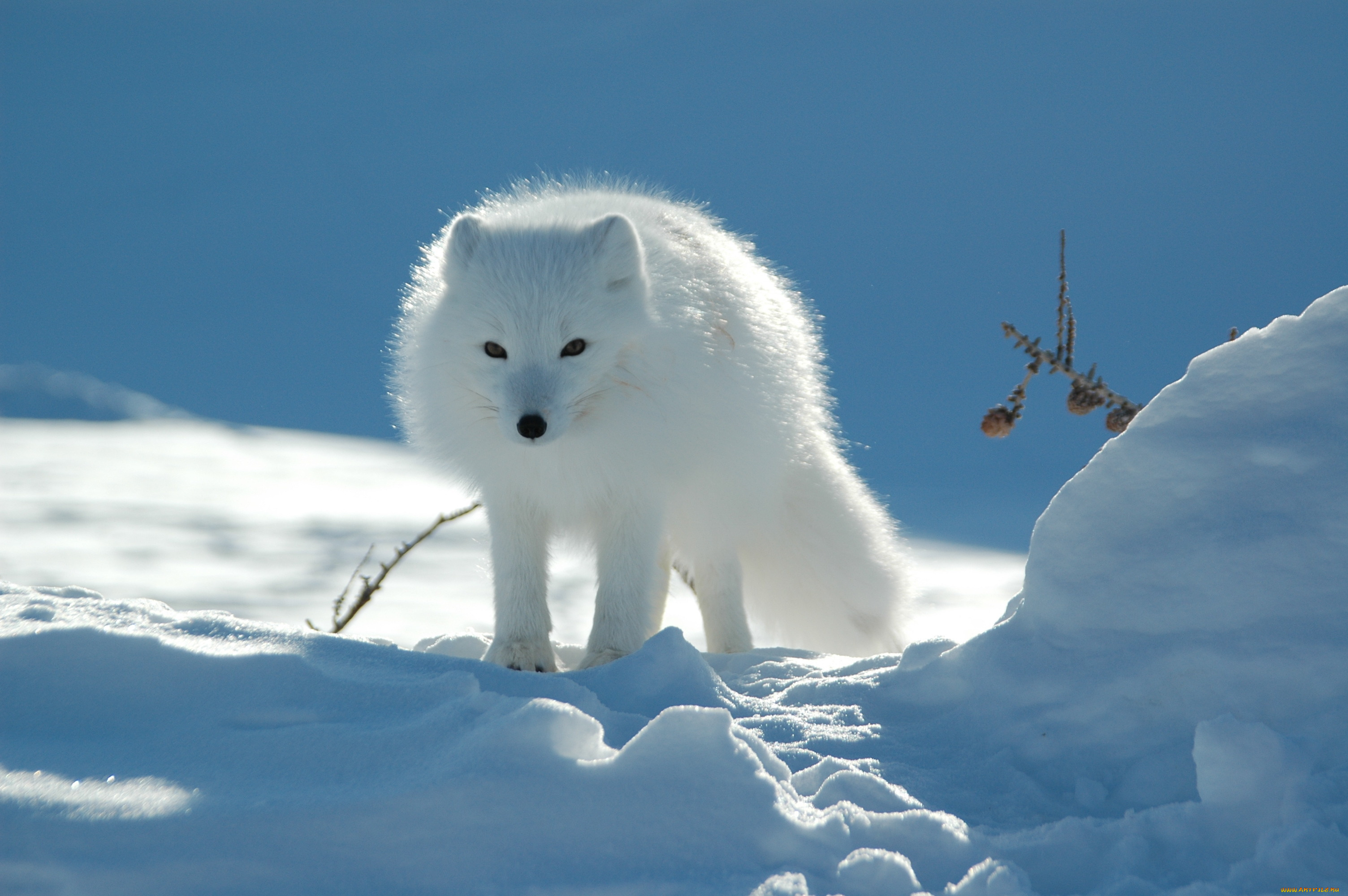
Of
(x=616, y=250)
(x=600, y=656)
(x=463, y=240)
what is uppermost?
(x=463, y=240)

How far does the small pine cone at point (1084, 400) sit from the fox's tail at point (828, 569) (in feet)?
4.23

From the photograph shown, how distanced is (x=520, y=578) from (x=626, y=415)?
0.69 meters

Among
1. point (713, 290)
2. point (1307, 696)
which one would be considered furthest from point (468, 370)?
point (1307, 696)

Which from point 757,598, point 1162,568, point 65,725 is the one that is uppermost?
point 757,598

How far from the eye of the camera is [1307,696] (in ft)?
5.90

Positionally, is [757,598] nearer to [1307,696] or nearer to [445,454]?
[445,454]

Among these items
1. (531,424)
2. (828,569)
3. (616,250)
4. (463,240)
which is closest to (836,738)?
(531,424)

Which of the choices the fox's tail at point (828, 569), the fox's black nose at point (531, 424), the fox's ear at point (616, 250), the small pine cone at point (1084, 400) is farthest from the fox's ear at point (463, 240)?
the small pine cone at point (1084, 400)

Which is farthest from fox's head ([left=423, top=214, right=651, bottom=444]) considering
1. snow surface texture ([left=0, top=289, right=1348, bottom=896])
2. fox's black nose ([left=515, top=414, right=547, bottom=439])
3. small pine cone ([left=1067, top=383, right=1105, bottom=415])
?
small pine cone ([left=1067, top=383, right=1105, bottom=415])

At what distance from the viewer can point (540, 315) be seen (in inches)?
106

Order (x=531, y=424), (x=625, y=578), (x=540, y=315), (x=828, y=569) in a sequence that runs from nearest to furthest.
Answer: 1. (x=531, y=424)
2. (x=540, y=315)
3. (x=625, y=578)
4. (x=828, y=569)

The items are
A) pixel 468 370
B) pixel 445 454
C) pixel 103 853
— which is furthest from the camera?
pixel 445 454

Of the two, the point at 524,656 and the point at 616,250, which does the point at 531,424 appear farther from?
the point at 524,656

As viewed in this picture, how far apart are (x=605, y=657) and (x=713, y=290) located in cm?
129
